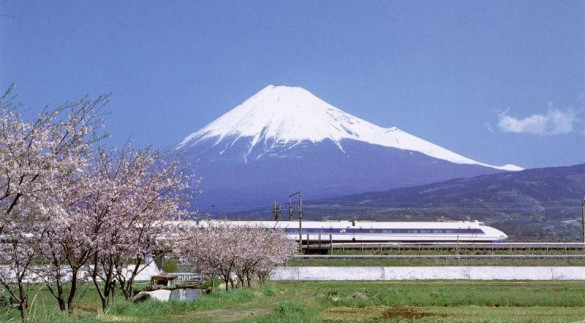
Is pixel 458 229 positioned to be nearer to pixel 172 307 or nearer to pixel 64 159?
pixel 172 307

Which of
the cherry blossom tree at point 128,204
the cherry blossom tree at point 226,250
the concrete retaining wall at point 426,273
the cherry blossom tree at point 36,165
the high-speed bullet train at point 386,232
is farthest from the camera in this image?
the high-speed bullet train at point 386,232

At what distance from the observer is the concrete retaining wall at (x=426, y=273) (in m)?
59.8

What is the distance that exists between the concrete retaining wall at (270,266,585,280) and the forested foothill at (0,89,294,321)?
117 feet

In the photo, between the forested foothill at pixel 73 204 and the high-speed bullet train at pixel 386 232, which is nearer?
the forested foothill at pixel 73 204

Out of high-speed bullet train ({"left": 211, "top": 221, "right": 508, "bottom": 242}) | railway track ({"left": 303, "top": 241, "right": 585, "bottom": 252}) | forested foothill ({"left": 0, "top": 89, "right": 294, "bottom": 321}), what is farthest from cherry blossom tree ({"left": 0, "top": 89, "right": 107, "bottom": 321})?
high-speed bullet train ({"left": 211, "top": 221, "right": 508, "bottom": 242})

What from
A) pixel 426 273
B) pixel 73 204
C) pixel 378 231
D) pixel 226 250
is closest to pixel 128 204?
pixel 73 204

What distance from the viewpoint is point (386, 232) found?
9031cm

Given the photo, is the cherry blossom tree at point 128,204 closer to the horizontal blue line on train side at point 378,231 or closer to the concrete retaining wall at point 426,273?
the concrete retaining wall at point 426,273

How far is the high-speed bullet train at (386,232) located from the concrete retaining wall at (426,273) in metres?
25.3

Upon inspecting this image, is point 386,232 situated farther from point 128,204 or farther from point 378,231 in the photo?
point 128,204

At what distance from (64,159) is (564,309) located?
79.2 ft

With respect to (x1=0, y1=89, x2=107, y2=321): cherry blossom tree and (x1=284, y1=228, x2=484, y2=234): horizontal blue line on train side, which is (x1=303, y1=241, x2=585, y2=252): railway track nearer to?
(x1=284, y1=228, x2=484, y2=234): horizontal blue line on train side

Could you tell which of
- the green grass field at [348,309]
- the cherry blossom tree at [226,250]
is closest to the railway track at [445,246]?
the cherry blossom tree at [226,250]

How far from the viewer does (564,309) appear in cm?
3153
